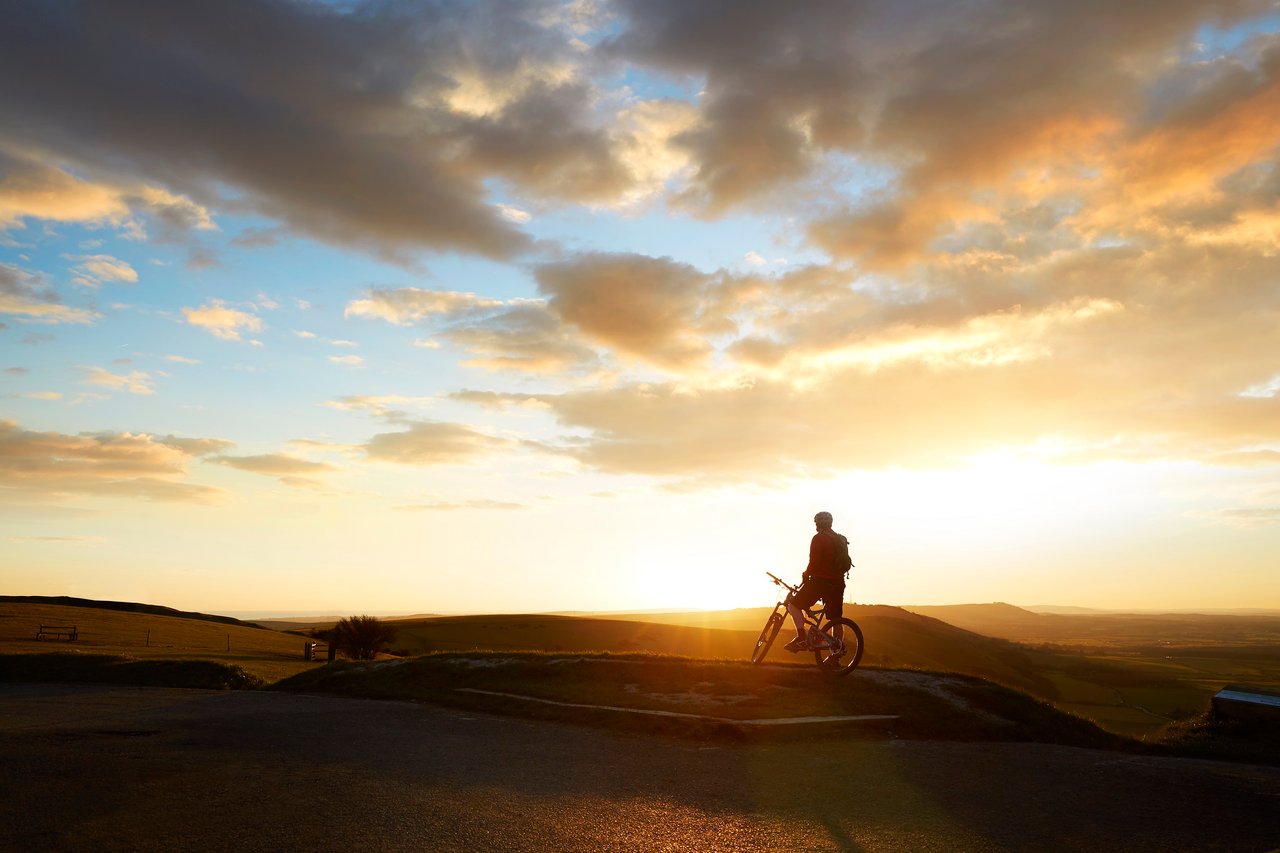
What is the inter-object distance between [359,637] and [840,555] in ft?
118

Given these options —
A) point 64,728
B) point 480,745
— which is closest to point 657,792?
point 480,745

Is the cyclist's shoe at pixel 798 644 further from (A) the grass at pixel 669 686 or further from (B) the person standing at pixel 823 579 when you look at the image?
(A) the grass at pixel 669 686

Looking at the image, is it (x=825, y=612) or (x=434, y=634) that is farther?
(x=434, y=634)

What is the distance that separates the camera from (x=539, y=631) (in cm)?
7088

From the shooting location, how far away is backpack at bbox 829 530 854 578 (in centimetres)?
1553

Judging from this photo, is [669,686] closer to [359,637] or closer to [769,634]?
[769,634]

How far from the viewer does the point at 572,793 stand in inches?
364

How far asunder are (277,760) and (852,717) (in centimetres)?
881

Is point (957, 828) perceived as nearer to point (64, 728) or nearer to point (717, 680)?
point (717, 680)

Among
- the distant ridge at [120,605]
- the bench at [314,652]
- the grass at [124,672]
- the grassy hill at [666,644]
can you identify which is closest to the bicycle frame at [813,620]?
the grass at [124,672]

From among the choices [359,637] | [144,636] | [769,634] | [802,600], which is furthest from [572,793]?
[144,636]

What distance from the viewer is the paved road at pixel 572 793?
24.4 feet

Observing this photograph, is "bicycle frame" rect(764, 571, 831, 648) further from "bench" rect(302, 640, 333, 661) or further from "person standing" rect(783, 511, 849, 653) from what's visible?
"bench" rect(302, 640, 333, 661)

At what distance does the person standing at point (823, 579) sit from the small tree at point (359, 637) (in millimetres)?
33933
